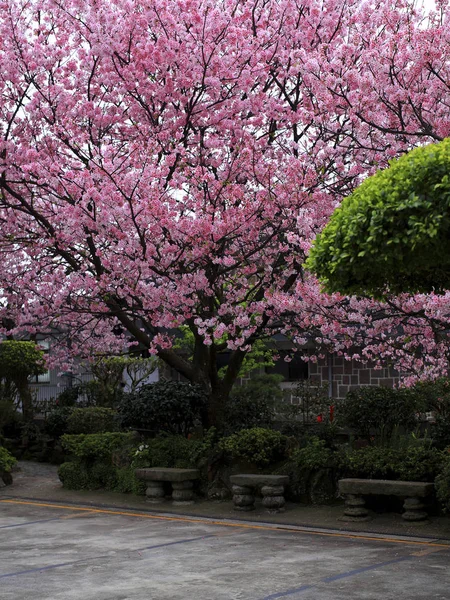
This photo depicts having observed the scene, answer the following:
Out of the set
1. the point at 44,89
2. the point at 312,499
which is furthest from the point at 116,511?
the point at 44,89

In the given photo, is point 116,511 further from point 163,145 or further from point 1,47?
point 1,47

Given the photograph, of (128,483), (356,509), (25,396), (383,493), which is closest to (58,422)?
(25,396)

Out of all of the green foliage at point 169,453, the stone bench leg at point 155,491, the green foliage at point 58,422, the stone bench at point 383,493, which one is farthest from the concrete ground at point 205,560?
the green foliage at point 58,422

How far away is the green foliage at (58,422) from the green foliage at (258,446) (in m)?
8.03

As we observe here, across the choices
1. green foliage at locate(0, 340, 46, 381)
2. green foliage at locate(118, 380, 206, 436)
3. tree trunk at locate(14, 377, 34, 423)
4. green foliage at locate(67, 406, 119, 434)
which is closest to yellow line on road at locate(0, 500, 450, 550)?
green foliage at locate(118, 380, 206, 436)

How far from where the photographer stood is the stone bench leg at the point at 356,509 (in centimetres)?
1209

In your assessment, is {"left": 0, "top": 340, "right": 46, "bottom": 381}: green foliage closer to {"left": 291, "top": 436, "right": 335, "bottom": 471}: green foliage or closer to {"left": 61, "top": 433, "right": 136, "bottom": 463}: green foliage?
{"left": 61, "top": 433, "right": 136, "bottom": 463}: green foliage

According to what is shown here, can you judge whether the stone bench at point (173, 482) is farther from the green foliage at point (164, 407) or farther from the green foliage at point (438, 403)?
the green foliage at point (438, 403)

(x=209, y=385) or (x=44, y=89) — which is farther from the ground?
(x=44, y=89)

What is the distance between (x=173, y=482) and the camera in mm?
14266

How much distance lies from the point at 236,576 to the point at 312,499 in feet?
15.4

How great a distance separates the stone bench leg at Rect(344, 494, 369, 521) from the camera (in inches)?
476

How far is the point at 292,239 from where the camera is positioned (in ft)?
42.0

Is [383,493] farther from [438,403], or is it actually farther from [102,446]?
[102,446]
